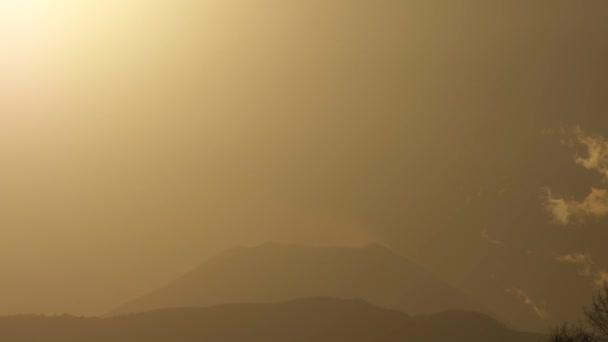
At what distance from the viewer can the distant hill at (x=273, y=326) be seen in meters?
114

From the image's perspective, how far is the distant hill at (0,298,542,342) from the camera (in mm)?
114375

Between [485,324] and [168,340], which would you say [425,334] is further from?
[168,340]

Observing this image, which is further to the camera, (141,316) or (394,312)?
(394,312)

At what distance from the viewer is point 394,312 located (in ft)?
435

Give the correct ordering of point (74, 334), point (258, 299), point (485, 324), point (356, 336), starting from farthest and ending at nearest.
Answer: point (258, 299), point (485, 324), point (356, 336), point (74, 334)

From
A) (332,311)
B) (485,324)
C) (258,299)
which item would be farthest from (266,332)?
(258,299)

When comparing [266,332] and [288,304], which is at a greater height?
[288,304]

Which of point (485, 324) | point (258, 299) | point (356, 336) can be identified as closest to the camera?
point (356, 336)

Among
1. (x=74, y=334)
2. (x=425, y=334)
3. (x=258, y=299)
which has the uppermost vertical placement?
(x=258, y=299)

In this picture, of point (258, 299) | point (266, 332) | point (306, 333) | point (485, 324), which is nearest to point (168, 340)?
point (266, 332)

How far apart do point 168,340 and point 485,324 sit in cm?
6799

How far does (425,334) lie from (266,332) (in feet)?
108

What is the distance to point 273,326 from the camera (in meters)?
125

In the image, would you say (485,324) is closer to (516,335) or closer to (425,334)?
(516,335)
